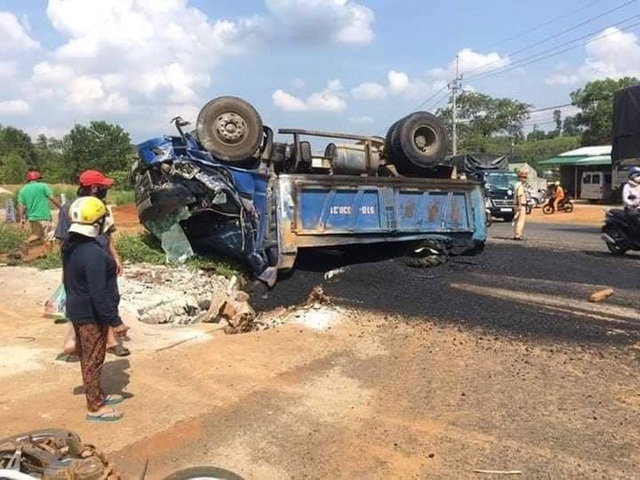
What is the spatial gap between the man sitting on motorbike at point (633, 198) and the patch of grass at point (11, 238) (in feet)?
36.5

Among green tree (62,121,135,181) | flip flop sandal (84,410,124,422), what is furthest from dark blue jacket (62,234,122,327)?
green tree (62,121,135,181)

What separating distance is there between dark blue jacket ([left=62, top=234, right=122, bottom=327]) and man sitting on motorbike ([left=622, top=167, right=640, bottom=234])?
895 cm

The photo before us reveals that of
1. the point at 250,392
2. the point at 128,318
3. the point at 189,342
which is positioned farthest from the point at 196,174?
the point at 250,392

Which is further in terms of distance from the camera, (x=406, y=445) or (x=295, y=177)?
(x=295, y=177)

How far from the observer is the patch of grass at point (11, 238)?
12.3m

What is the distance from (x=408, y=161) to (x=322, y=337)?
14.0 feet

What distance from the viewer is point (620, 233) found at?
10.7m

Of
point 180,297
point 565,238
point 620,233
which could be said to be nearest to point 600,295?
point 620,233

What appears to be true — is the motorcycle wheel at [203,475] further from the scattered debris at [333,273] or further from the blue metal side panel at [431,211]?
the blue metal side panel at [431,211]

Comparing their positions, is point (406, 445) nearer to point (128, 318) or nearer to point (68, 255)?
point (68, 255)

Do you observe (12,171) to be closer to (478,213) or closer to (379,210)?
(478,213)

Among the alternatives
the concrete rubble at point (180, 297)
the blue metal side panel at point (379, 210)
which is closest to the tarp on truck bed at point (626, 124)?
the blue metal side panel at point (379, 210)

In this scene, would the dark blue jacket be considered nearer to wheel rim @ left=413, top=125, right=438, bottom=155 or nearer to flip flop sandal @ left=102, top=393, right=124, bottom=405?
flip flop sandal @ left=102, top=393, right=124, bottom=405

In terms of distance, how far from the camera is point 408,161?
32.3 ft
